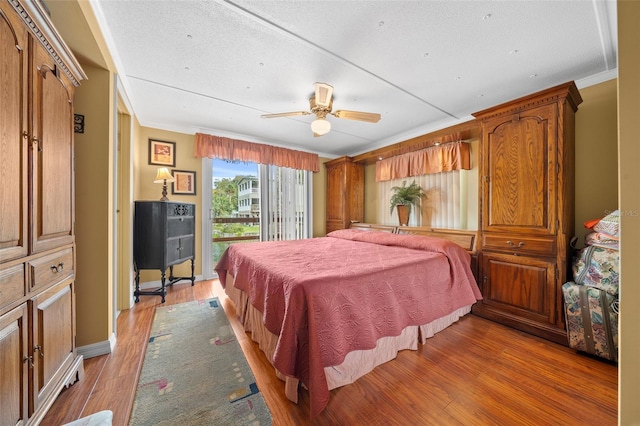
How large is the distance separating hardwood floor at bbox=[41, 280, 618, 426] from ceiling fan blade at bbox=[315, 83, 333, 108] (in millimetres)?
2417

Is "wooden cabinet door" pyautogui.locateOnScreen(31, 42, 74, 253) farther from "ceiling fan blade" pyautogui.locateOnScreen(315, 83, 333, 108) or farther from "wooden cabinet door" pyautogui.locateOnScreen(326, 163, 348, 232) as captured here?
"wooden cabinet door" pyautogui.locateOnScreen(326, 163, 348, 232)

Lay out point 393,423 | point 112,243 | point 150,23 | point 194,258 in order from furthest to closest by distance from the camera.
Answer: point 194,258, point 112,243, point 150,23, point 393,423

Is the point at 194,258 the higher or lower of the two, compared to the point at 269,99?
lower

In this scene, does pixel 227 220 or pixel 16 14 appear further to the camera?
pixel 227 220

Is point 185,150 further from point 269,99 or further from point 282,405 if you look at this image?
point 282,405

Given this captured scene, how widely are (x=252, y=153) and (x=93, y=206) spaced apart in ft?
8.66

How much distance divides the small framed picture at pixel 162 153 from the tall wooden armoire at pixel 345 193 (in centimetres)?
290

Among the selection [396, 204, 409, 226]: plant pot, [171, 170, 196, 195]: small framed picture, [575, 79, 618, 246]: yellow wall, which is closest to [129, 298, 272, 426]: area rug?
[171, 170, 196, 195]: small framed picture

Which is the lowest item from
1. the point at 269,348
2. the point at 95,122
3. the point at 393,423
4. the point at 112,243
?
the point at 393,423

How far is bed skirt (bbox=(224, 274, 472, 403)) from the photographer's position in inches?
60.3

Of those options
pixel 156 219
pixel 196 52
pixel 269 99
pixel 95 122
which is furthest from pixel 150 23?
pixel 156 219

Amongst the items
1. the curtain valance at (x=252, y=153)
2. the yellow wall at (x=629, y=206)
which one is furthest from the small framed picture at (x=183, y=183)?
the yellow wall at (x=629, y=206)

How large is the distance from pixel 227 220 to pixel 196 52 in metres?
2.82

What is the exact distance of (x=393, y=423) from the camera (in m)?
1.32
